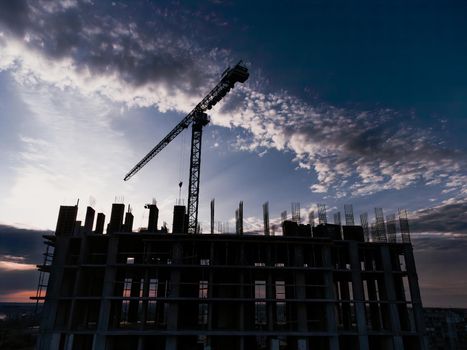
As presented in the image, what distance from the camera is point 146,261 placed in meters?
28.2

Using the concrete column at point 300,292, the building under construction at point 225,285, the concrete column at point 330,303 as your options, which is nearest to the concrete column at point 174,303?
the building under construction at point 225,285

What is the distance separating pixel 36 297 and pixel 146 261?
398 inches

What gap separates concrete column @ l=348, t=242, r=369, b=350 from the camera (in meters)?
27.4

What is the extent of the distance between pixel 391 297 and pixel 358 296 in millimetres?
3502

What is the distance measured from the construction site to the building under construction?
0.09 meters

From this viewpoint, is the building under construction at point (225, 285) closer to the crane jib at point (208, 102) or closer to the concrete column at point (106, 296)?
the concrete column at point (106, 296)

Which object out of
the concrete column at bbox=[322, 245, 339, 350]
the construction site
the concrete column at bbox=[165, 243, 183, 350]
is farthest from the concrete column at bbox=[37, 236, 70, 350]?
the concrete column at bbox=[322, 245, 339, 350]

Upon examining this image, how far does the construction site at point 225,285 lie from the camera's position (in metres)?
26.8

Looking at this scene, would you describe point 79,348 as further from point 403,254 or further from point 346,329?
point 403,254

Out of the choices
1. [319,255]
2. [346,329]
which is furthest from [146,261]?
[346,329]

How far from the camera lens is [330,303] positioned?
2753cm

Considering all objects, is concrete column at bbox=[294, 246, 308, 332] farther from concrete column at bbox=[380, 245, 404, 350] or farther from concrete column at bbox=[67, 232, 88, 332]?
concrete column at bbox=[67, 232, 88, 332]

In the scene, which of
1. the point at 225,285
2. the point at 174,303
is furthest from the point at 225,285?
the point at 174,303

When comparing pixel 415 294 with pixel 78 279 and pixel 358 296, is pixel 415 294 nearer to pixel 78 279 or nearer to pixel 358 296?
pixel 358 296
